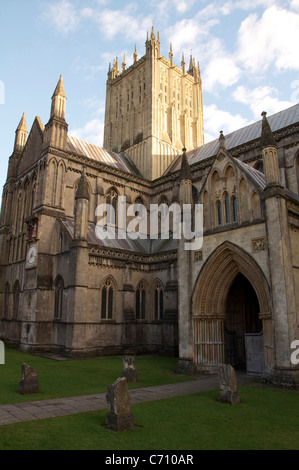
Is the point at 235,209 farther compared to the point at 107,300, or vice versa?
the point at 107,300

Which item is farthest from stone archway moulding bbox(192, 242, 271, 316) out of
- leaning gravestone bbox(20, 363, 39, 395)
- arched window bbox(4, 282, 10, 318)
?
arched window bbox(4, 282, 10, 318)

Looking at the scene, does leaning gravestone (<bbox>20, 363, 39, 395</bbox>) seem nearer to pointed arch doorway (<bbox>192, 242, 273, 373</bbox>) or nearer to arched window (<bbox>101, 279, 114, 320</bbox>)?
pointed arch doorway (<bbox>192, 242, 273, 373</bbox>)

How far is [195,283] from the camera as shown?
1783 centimetres

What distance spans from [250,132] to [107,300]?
67.4 ft

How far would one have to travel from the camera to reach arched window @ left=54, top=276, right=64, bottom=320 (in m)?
25.5

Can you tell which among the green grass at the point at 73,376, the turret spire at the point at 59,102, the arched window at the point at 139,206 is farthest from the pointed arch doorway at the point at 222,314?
the turret spire at the point at 59,102

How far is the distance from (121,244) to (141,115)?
68.1 ft

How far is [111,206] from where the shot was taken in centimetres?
3325

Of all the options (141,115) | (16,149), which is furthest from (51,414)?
(141,115)

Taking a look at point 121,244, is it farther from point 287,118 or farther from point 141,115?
point 141,115

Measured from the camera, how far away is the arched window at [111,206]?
108ft

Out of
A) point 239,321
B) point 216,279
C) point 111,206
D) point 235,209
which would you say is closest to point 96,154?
point 111,206

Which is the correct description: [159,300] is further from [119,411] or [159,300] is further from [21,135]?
[21,135]

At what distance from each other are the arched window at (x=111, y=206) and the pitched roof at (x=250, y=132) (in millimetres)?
9603
